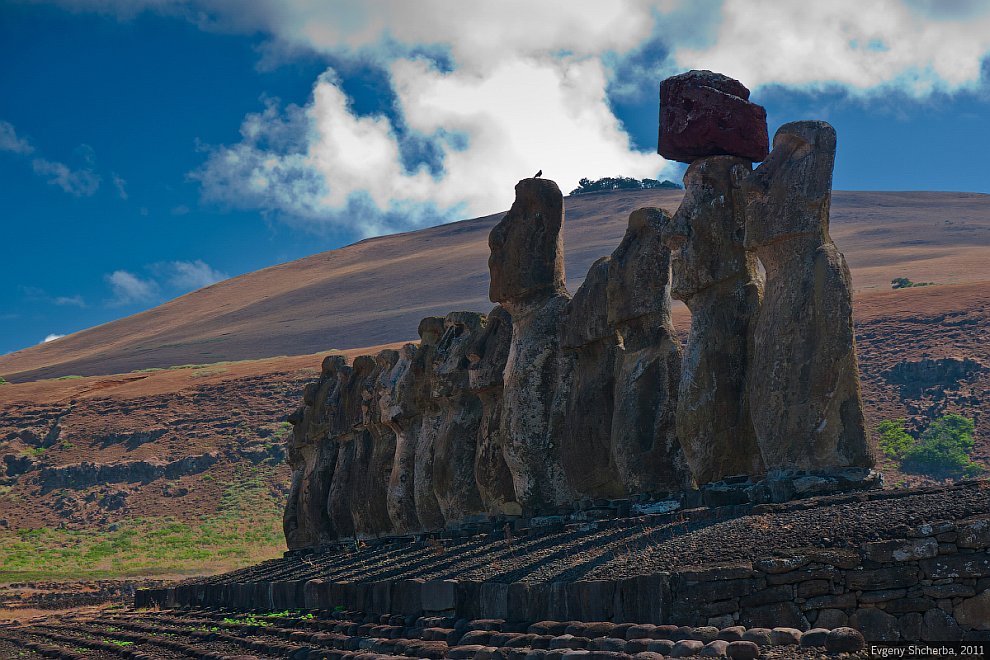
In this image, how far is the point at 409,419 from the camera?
17.2 metres

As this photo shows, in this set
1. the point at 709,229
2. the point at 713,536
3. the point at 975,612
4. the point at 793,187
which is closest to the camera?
the point at 975,612

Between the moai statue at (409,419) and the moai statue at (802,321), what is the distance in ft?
23.8

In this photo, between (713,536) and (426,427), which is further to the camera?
(426,427)

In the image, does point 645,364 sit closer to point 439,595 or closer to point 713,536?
point 439,595

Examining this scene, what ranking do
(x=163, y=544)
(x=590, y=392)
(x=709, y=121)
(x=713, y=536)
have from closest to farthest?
(x=713, y=536), (x=709, y=121), (x=590, y=392), (x=163, y=544)

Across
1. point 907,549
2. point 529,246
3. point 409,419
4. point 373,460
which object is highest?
point 529,246

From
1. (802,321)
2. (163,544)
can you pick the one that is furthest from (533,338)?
(163,544)

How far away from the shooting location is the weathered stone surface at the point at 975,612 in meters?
6.89

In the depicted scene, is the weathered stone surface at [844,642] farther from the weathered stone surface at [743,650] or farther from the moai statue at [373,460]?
the moai statue at [373,460]

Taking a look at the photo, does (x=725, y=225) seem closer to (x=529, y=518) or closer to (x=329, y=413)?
(x=529, y=518)

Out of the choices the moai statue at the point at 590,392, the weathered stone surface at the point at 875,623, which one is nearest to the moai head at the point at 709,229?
the moai statue at the point at 590,392

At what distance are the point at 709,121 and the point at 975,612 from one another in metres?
5.61

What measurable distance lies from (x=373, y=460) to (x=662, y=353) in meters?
8.27

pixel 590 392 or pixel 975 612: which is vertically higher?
pixel 590 392
